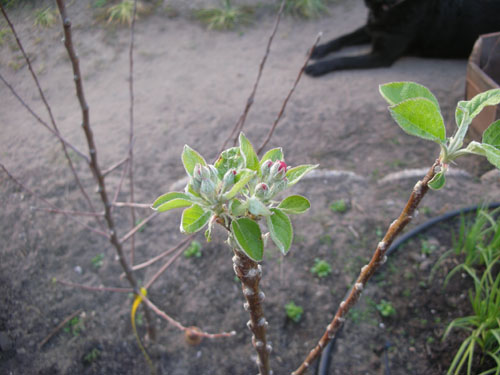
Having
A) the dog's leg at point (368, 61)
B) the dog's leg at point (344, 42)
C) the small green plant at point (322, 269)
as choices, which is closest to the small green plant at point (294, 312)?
the small green plant at point (322, 269)

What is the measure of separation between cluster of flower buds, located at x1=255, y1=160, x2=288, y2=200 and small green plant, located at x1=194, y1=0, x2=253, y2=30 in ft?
13.2

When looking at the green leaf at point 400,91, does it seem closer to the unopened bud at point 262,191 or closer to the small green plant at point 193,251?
the unopened bud at point 262,191

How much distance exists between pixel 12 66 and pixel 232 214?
116 centimetres

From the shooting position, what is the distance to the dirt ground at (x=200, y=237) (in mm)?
1559

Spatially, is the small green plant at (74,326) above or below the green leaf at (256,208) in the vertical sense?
below

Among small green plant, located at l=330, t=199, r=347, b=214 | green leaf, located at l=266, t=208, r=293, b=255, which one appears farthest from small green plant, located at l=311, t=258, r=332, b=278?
green leaf, located at l=266, t=208, r=293, b=255

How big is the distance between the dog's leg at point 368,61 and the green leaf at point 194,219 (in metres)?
3.04

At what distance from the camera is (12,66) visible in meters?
1.30

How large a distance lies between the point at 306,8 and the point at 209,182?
4.42 m

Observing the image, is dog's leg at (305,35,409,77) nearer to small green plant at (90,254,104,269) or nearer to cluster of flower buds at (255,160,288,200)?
small green plant at (90,254,104,269)

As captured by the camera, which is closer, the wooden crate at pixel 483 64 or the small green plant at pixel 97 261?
Result: the small green plant at pixel 97 261

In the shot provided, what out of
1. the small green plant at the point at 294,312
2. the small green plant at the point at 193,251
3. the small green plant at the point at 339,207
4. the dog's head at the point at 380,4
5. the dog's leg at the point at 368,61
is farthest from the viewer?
the dog's leg at the point at 368,61

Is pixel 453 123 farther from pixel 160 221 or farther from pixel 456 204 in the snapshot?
pixel 160 221

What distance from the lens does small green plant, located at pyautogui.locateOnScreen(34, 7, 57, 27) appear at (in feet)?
3.45
